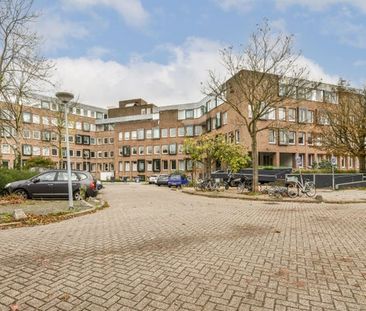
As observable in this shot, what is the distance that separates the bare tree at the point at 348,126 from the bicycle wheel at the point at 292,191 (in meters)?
15.5

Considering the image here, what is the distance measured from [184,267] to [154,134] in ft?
200

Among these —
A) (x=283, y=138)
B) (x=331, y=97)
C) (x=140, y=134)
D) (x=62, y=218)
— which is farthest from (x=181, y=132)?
(x=62, y=218)

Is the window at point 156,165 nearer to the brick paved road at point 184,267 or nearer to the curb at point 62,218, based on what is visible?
the curb at point 62,218

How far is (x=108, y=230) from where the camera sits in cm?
858

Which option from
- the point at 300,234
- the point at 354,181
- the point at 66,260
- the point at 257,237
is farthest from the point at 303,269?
the point at 354,181

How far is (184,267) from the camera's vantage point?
5262 mm

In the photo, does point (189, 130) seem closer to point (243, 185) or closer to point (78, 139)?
point (78, 139)

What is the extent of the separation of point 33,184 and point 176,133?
47321mm

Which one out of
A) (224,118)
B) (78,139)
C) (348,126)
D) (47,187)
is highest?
(224,118)

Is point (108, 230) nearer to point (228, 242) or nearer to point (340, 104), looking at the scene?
point (228, 242)

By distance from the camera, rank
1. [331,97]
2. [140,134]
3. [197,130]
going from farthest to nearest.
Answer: [140,134] → [197,130] → [331,97]

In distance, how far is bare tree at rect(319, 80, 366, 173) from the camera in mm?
31967

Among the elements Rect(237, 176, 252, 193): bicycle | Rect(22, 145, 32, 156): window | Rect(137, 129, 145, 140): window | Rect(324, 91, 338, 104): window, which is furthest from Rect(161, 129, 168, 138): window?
Rect(237, 176, 252, 193): bicycle

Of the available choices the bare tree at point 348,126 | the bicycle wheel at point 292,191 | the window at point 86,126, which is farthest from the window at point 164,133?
the bicycle wheel at point 292,191
